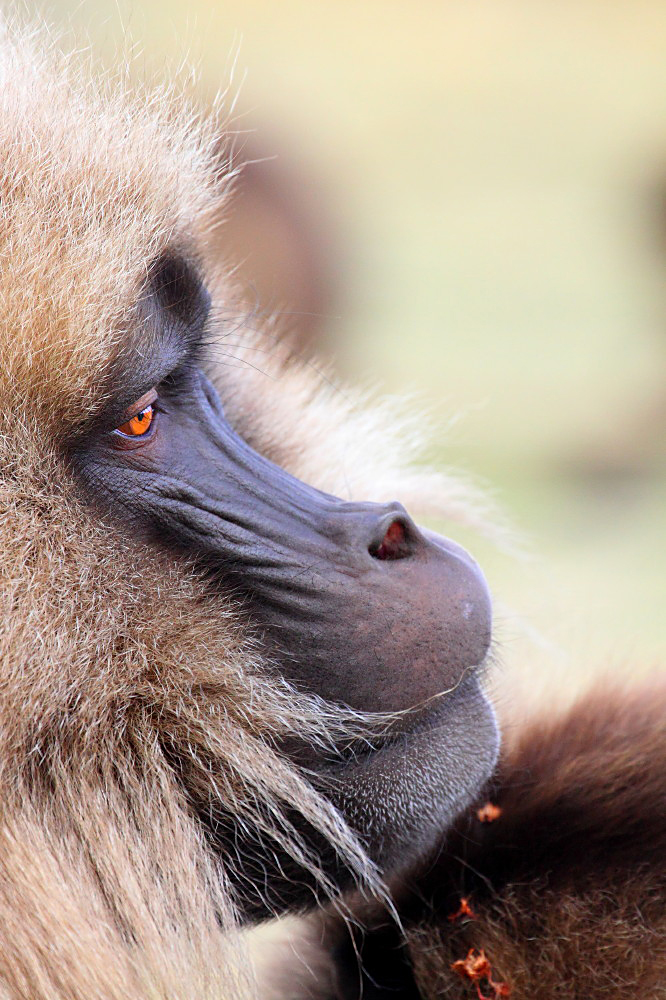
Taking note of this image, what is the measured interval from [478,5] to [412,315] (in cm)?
230

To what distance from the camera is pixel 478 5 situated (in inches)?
325

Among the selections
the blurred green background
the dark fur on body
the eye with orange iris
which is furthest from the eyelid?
the blurred green background

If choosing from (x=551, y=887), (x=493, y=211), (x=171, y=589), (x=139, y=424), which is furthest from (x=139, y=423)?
(x=493, y=211)

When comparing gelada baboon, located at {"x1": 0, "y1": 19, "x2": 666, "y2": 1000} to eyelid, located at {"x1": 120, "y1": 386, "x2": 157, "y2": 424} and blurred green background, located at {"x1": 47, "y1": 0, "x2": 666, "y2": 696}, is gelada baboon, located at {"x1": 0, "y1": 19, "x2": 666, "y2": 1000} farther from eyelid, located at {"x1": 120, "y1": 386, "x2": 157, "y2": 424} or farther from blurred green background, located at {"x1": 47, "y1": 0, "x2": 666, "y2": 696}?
blurred green background, located at {"x1": 47, "y1": 0, "x2": 666, "y2": 696}

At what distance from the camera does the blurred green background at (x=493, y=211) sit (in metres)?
6.32

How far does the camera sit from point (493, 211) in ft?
26.3

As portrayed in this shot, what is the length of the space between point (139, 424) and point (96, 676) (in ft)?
1.07

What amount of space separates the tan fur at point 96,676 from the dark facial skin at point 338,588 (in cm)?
4

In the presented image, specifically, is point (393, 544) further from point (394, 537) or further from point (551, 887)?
point (551, 887)

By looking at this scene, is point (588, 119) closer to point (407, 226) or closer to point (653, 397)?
point (407, 226)

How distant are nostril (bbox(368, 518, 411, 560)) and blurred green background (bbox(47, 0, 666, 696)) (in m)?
4.06

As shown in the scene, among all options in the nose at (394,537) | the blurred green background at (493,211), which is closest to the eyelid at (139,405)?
the nose at (394,537)

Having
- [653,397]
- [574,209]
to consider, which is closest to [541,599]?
[653,397]

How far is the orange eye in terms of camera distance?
150 cm
